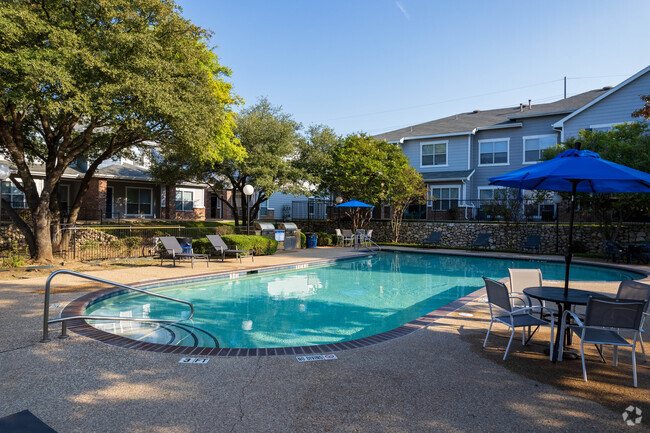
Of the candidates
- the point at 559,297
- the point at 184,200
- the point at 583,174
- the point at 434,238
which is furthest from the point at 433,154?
the point at 559,297

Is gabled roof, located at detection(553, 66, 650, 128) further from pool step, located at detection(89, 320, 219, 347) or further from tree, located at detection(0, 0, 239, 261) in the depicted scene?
pool step, located at detection(89, 320, 219, 347)

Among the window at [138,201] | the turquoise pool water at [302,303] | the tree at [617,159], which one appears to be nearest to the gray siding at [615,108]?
the tree at [617,159]

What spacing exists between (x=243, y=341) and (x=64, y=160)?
10.4 meters

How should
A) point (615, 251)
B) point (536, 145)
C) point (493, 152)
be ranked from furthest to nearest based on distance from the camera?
point (493, 152)
point (536, 145)
point (615, 251)

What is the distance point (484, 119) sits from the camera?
2711 cm

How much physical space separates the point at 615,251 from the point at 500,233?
6325 millimetres

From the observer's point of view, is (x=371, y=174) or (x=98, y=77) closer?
(x=98, y=77)

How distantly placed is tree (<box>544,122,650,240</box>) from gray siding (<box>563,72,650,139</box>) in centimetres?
346

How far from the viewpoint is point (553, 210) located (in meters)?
22.4

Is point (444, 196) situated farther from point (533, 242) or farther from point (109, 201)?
point (109, 201)

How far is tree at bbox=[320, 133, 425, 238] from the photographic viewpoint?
2136 centimetres

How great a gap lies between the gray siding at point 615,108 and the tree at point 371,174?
30.3ft

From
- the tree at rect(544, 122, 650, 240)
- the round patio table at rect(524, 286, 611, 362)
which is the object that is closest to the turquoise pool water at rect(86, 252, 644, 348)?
the round patio table at rect(524, 286, 611, 362)

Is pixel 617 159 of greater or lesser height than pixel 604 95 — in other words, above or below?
below
